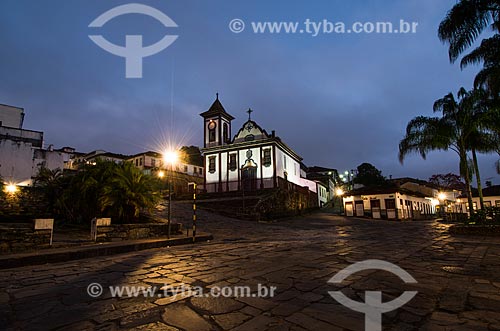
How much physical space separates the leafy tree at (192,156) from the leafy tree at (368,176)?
107 feet

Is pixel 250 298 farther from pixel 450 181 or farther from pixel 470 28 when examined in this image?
pixel 450 181

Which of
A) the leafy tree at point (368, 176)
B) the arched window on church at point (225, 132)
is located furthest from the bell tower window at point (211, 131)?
the leafy tree at point (368, 176)

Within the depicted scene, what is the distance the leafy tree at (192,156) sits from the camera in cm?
5394

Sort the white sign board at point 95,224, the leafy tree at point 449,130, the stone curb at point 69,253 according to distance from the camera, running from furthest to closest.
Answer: the leafy tree at point 449,130 → the white sign board at point 95,224 → the stone curb at point 69,253

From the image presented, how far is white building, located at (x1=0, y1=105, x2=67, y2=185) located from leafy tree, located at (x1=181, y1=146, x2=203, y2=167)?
24724 millimetres

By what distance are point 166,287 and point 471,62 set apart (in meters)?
17.0

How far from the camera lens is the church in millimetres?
29094

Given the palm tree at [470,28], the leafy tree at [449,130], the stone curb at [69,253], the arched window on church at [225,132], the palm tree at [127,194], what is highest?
the arched window on church at [225,132]

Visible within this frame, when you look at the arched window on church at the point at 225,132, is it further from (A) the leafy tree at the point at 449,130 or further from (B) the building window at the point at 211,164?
(A) the leafy tree at the point at 449,130

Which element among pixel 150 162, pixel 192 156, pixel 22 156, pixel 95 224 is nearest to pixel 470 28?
pixel 95 224

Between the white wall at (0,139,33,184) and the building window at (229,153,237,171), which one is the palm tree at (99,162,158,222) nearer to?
the building window at (229,153,237,171)

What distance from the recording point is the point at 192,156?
56.4m

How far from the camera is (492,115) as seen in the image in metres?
13.1

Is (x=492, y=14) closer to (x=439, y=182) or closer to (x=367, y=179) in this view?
(x=367, y=179)
